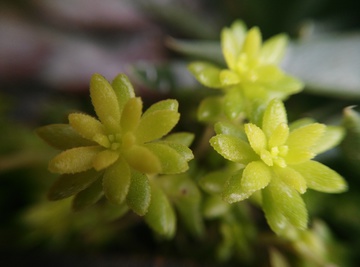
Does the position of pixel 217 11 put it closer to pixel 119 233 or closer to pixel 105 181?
pixel 119 233

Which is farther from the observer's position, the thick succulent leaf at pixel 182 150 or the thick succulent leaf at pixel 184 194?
the thick succulent leaf at pixel 184 194

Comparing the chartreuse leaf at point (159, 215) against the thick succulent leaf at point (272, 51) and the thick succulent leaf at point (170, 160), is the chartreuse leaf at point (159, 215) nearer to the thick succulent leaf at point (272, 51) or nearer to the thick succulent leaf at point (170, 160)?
the thick succulent leaf at point (170, 160)

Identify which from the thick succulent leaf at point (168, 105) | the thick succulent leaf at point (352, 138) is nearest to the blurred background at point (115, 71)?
the thick succulent leaf at point (352, 138)

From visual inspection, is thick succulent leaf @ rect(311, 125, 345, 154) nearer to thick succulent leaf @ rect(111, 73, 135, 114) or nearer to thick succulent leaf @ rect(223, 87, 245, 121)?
thick succulent leaf @ rect(223, 87, 245, 121)

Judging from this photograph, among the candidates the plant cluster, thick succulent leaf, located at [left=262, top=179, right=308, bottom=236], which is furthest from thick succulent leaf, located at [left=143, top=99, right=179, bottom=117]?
thick succulent leaf, located at [left=262, top=179, right=308, bottom=236]

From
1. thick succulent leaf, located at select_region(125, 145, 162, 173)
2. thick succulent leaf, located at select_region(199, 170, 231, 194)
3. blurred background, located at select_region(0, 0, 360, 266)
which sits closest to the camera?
thick succulent leaf, located at select_region(125, 145, 162, 173)

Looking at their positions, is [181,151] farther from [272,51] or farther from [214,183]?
[272,51]

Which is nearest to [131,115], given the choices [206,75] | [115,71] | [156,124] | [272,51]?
[156,124]
